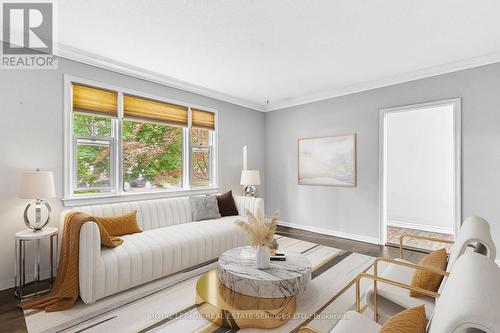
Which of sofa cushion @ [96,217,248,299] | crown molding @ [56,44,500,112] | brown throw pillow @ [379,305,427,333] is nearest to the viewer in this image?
brown throw pillow @ [379,305,427,333]

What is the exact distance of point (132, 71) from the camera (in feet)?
11.9

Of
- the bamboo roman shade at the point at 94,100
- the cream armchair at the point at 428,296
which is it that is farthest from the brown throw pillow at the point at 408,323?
the bamboo roman shade at the point at 94,100

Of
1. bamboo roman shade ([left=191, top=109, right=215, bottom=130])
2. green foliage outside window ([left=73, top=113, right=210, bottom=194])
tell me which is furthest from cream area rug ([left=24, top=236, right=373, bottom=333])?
bamboo roman shade ([left=191, top=109, right=215, bottom=130])

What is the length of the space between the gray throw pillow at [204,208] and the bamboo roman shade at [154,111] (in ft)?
4.43

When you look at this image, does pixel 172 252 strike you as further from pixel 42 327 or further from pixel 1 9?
pixel 1 9

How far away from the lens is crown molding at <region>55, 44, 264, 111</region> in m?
3.07

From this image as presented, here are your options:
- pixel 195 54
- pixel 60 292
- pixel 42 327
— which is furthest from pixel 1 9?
pixel 42 327

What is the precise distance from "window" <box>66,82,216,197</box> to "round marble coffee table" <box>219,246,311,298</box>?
7.06 ft

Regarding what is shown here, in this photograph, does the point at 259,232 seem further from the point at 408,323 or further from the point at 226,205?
the point at 226,205

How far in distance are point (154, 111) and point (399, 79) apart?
3.93 meters

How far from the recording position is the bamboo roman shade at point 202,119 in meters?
4.57

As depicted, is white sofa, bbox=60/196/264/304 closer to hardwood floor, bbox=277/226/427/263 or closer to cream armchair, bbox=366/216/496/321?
hardwood floor, bbox=277/226/427/263

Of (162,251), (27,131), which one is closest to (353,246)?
(162,251)

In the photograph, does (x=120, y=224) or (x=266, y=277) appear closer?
(x=266, y=277)
